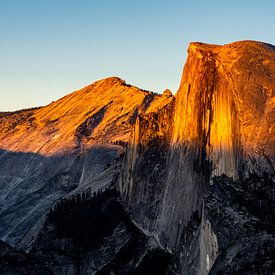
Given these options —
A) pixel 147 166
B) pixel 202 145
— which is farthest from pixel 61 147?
pixel 202 145

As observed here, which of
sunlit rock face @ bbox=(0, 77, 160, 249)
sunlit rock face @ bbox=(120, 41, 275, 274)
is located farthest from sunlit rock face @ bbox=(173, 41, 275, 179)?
sunlit rock face @ bbox=(0, 77, 160, 249)

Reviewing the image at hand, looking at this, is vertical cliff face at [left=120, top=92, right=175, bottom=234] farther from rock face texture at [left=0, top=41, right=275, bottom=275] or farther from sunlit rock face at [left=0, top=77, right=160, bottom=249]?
sunlit rock face at [left=0, top=77, right=160, bottom=249]

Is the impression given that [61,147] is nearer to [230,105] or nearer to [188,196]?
[188,196]

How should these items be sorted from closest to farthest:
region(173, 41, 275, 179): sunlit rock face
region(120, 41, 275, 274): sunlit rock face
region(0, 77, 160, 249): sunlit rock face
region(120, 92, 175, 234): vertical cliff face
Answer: region(120, 41, 275, 274): sunlit rock face, region(173, 41, 275, 179): sunlit rock face, region(120, 92, 175, 234): vertical cliff face, region(0, 77, 160, 249): sunlit rock face

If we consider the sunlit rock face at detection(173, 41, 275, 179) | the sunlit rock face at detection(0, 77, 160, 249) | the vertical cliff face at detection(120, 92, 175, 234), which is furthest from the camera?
the sunlit rock face at detection(0, 77, 160, 249)

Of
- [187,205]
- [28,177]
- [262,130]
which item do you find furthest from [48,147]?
[262,130]

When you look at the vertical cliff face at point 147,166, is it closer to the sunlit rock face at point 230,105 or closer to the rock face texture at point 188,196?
the rock face texture at point 188,196

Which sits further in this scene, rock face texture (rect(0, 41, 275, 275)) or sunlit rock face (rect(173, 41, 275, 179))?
sunlit rock face (rect(173, 41, 275, 179))
